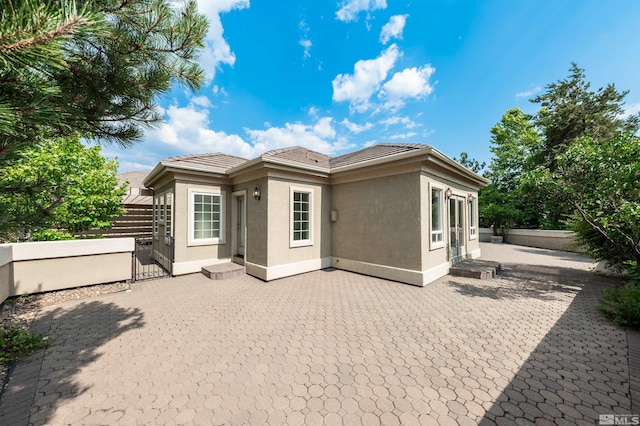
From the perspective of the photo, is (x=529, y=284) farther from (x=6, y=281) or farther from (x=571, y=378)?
(x=6, y=281)

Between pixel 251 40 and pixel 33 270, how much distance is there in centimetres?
947

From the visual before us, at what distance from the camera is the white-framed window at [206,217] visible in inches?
301

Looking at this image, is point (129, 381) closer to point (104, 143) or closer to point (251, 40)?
point (104, 143)

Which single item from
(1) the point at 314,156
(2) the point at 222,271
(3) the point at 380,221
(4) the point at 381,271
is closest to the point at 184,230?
(2) the point at 222,271

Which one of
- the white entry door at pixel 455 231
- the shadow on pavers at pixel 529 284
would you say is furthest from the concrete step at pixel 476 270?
the white entry door at pixel 455 231

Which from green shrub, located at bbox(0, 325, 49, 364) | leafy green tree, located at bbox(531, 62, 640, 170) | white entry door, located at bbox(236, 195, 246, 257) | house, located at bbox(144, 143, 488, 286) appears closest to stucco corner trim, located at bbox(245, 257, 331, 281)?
house, located at bbox(144, 143, 488, 286)

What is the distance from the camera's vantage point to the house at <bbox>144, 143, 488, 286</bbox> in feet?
21.6

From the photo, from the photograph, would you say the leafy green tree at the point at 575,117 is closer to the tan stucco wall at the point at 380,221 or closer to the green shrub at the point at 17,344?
the tan stucco wall at the point at 380,221

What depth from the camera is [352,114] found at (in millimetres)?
12820

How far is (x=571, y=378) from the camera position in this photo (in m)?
2.66

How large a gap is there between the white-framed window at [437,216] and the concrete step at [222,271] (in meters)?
6.05

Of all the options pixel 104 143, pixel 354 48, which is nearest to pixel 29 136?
pixel 104 143

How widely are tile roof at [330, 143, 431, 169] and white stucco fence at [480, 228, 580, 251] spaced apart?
435 inches

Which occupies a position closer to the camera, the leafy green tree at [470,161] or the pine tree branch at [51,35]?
the pine tree branch at [51,35]
